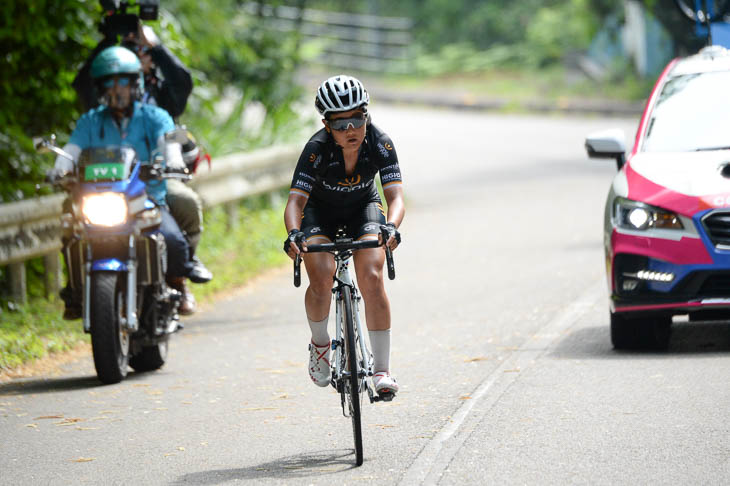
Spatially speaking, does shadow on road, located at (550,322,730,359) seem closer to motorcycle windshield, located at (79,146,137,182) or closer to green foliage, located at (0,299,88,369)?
motorcycle windshield, located at (79,146,137,182)

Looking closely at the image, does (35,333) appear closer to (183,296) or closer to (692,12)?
(183,296)

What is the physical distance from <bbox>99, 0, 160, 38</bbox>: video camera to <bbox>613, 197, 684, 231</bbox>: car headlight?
13.0ft

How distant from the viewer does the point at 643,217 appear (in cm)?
909

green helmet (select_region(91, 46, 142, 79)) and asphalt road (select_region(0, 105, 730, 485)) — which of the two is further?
green helmet (select_region(91, 46, 142, 79))

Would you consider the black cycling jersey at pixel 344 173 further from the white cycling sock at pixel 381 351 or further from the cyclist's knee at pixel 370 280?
the white cycling sock at pixel 381 351

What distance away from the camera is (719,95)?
33.2 feet

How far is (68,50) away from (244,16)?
925 centimetres

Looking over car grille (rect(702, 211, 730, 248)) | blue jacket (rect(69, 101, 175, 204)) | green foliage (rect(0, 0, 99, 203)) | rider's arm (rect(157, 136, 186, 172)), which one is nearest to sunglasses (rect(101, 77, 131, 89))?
blue jacket (rect(69, 101, 175, 204))

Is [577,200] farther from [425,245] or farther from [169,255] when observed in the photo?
[169,255]

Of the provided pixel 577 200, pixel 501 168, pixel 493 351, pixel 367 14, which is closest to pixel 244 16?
pixel 501 168

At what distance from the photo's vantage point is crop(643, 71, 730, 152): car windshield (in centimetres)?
977

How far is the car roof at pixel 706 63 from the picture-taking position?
10430 mm

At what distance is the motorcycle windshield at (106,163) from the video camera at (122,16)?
1713 millimetres

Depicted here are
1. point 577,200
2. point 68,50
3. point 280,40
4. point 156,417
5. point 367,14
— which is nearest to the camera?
point 156,417
